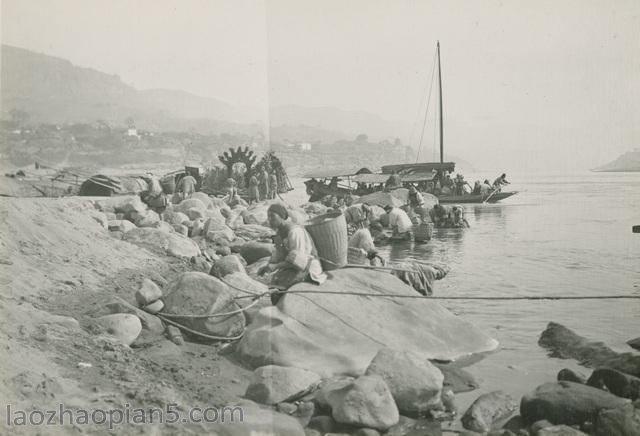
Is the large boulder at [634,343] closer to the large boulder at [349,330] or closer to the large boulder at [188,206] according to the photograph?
the large boulder at [349,330]

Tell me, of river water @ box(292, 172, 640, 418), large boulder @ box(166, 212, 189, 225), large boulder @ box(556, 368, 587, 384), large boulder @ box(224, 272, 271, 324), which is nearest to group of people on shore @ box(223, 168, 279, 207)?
river water @ box(292, 172, 640, 418)

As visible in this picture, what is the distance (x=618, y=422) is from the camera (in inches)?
147

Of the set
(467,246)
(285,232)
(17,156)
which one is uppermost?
(17,156)

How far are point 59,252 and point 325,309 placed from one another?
308cm

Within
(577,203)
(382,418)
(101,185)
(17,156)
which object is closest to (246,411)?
(382,418)

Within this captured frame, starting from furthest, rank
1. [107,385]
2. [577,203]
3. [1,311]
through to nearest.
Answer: [577,203]
[1,311]
[107,385]

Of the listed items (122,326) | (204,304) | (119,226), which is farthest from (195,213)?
(122,326)

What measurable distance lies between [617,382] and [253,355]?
2.96 metres

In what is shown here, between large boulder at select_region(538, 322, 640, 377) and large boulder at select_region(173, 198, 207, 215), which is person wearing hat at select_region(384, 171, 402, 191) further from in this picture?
large boulder at select_region(538, 322, 640, 377)

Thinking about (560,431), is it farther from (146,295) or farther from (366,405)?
(146,295)

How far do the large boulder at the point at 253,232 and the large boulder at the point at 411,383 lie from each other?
7433mm

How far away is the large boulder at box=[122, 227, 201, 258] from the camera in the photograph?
8211mm

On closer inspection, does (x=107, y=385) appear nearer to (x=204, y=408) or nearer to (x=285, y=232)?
(x=204, y=408)

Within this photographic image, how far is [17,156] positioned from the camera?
10867 millimetres
